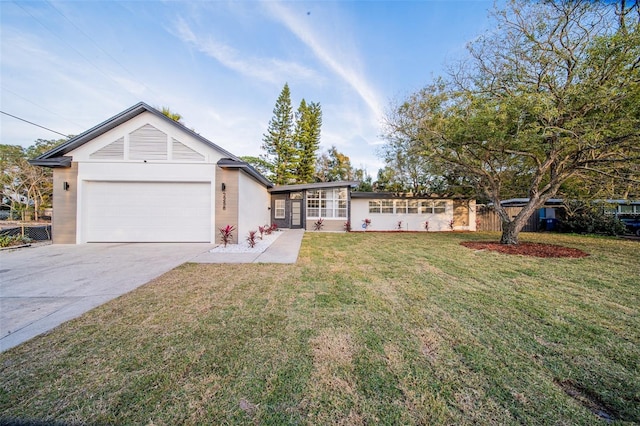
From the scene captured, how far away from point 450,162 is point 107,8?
14.0m

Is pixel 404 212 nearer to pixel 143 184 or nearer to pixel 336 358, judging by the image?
pixel 143 184

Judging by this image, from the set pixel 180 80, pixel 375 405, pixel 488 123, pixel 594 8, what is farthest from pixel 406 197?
pixel 375 405

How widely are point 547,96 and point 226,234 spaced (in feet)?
34.5

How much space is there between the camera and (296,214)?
51.9ft

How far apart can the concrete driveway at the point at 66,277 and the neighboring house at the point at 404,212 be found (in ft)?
35.1

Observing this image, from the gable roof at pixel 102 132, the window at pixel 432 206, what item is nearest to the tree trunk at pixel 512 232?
the window at pixel 432 206

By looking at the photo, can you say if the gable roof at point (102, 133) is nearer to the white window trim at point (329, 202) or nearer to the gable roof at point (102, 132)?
the gable roof at point (102, 132)

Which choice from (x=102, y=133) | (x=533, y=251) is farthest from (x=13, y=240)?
(x=533, y=251)

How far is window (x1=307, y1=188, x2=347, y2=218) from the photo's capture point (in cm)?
1530

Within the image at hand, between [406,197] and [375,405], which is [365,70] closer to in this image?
[406,197]

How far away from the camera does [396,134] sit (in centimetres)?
1136

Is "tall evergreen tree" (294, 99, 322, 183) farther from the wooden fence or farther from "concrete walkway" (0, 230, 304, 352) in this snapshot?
"concrete walkway" (0, 230, 304, 352)

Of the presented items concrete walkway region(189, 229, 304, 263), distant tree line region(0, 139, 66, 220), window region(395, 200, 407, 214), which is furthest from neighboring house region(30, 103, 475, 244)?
distant tree line region(0, 139, 66, 220)

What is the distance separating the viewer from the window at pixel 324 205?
50.2 feet
